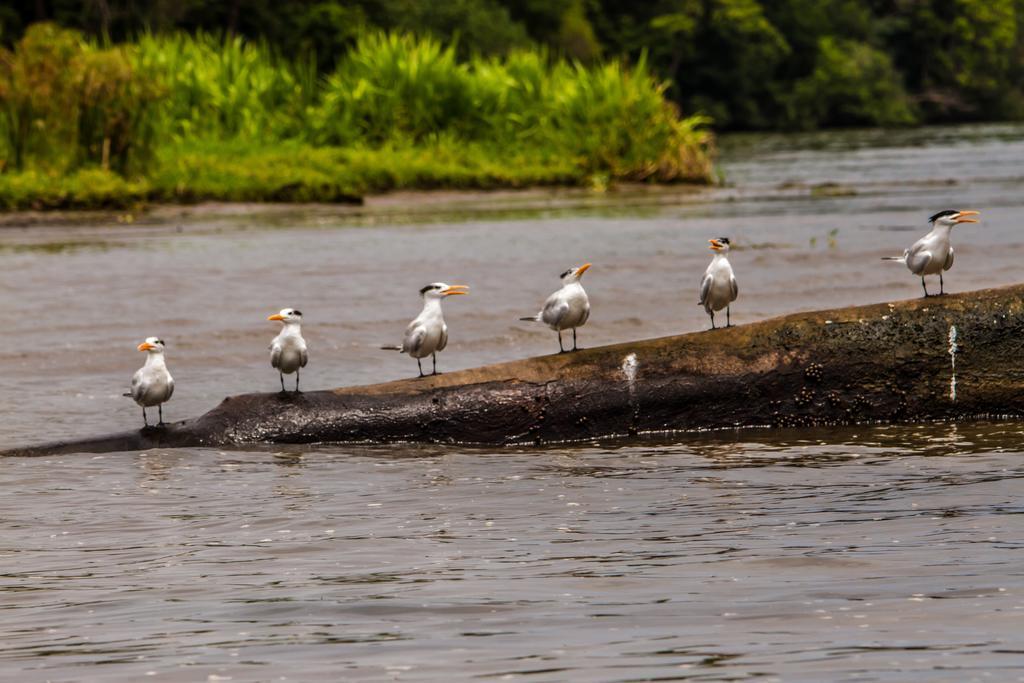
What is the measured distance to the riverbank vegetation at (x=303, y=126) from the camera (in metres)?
25.8

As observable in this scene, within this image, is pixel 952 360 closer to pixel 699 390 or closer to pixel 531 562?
pixel 699 390

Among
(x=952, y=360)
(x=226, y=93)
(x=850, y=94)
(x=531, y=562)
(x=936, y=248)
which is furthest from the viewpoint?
(x=850, y=94)

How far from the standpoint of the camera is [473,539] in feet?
21.9

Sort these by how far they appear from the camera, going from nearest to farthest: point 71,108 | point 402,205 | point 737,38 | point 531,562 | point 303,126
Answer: point 531,562 < point 71,108 < point 402,205 < point 303,126 < point 737,38

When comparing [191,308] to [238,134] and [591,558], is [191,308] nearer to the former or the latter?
[591,558]

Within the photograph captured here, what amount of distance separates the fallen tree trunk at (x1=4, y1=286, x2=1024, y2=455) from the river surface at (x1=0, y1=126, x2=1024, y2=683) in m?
0.18

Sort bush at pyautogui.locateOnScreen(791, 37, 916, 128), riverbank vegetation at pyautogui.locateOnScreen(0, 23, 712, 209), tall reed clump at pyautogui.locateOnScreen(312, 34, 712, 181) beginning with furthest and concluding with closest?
A: bush at pyautogui.locateOnScreen(791, 37, 916, 128)
tall reed clump at pyautogui.locateOnScreen(312, 34, 712, 181)
riverbank vegetation at pyautogui.locateOnScreen(0, 23, 712, 209)

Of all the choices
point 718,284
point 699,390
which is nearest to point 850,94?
point 718,284

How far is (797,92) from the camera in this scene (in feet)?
259

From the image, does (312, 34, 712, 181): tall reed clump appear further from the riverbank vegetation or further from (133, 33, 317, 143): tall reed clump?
(133, 33, 317, 143): tall reed clump

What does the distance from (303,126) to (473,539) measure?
87.6 feet

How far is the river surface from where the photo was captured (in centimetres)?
509

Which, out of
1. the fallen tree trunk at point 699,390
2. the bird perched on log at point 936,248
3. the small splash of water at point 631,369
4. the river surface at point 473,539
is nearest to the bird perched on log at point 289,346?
the fallen tree trunk at point 699,390

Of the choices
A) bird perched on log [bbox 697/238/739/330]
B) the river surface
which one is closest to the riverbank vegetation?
the river surface
